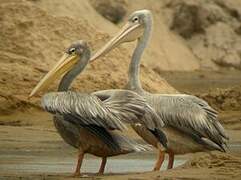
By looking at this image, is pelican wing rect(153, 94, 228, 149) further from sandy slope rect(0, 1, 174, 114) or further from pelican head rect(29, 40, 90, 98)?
sandy slope rect(0, 1, 174, 114)

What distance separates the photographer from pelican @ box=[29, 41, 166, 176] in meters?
10.5

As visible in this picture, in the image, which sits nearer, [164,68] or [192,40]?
[164,68]

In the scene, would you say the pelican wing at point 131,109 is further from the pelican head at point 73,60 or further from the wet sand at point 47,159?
the pelican head at point 73,60

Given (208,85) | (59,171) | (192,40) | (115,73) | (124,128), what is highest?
(124,128)

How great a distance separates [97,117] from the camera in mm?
10492

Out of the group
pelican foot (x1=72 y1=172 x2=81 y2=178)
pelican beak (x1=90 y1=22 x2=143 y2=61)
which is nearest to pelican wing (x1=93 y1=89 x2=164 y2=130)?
pelican foot (x1=72 y1=172 x2=81 y2=178)

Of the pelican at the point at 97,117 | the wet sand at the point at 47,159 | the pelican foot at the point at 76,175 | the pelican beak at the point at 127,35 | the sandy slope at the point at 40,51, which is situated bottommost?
the sandy slope at the point at 40,51

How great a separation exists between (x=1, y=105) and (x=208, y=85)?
1145 centimetres

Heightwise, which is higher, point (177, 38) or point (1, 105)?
point (1, 105)

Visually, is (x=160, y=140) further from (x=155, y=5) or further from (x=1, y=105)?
(x=155, y=5)

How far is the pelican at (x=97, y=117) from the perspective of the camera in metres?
10.5

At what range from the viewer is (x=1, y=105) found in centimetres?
1666

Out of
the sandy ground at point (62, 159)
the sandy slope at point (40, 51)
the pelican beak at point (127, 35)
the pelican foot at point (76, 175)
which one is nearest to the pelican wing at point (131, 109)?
the sandy ground at point (62, 159)

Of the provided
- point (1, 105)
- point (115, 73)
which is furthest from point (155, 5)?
point (1, 105)
